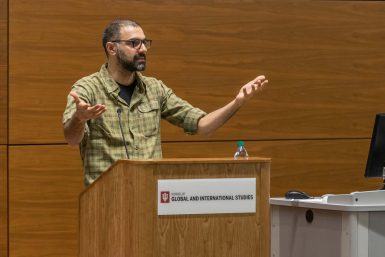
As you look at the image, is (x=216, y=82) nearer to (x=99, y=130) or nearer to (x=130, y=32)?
(x=130, y=32)

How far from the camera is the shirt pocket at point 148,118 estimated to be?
383 centimetres

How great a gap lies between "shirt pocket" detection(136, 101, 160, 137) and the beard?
170 mm

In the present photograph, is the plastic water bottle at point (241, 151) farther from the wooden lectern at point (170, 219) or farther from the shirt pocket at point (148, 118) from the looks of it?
the wooden lectern at point (170, 219)

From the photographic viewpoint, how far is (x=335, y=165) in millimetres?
5809

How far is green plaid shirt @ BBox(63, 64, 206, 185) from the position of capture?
12.3 feet

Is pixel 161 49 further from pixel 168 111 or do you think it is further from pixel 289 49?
pixel 168 111

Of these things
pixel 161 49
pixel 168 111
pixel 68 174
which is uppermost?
pixel 161 49

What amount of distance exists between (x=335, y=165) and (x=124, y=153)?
2.43 m

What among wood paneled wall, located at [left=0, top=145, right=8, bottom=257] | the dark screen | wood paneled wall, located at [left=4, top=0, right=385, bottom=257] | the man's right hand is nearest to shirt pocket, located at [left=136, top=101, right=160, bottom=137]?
the man's right hand

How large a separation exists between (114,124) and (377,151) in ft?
3.92

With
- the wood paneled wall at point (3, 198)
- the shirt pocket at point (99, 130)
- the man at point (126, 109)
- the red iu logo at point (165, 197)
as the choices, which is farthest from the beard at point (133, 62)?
the wood paneled wall at point (3, 198)

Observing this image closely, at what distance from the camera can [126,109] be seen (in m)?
3.81

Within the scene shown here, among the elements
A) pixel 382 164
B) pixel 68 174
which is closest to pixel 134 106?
pixel 382 164

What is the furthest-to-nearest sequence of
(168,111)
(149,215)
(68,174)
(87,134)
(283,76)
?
(283,76) < (68,174) < (168,111) < (87,134) < (149,215)
